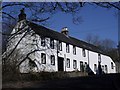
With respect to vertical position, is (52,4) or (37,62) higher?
(52,4)

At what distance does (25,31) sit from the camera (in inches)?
525

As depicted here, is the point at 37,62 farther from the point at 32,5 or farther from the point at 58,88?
the point at 58,88

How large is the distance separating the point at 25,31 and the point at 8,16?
75.3 inches

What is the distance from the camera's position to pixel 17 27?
41.8ft

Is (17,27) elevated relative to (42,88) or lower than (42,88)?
elevated

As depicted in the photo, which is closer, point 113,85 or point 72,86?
point 113,85

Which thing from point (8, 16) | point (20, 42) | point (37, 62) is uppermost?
point (8, 16)

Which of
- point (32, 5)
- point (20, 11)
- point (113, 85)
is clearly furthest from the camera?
point (20, 11)

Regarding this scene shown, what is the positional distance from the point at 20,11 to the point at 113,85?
5958 mm

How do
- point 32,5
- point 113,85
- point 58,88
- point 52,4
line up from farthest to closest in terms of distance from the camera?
point 32,5
point 52,4
point 58,88
point 113,85

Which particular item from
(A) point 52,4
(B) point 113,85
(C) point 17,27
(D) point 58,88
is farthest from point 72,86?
(C) point 17,27

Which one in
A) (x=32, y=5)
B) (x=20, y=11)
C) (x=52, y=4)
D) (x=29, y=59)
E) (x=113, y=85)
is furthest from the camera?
(x=29, y=59)

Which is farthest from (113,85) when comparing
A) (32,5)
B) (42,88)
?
(32,5)

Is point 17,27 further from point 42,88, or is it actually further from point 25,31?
point 42,88
